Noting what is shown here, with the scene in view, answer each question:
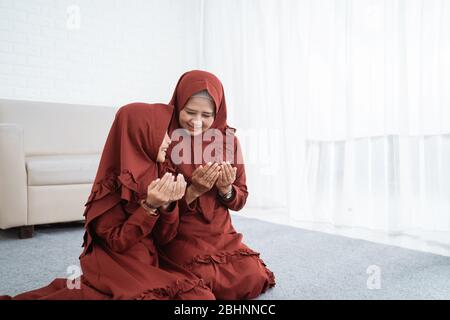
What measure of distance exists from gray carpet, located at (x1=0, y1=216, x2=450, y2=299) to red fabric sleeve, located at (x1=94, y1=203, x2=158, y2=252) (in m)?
0.45

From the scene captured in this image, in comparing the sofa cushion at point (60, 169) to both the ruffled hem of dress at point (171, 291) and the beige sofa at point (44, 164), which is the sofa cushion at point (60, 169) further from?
the ruffled hem of dress at point (171, 291)

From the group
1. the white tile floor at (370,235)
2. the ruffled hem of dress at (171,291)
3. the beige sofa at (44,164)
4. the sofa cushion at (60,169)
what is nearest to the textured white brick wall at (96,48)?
the beige sofa at (44,164)

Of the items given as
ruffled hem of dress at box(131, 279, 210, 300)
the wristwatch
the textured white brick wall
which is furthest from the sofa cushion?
ruffled hem of dress at box(131, 279, 210, 300)

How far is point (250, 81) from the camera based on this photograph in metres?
3.45

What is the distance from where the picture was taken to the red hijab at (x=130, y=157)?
48.3 inches

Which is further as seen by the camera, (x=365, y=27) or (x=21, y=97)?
(x=21, y=97)

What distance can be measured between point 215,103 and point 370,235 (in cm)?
148

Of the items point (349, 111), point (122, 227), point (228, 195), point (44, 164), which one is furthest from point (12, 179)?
point (349, 111)

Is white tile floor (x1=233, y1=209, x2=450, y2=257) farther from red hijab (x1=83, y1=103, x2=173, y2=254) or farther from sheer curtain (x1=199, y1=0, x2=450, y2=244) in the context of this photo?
red hijab (x1=83, y1=103, x2=173, y2=254)

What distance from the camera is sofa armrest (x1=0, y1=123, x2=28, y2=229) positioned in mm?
2322

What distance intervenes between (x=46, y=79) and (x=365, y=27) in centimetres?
270

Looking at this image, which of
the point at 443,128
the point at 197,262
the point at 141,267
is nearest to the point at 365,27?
the point at 443,128
